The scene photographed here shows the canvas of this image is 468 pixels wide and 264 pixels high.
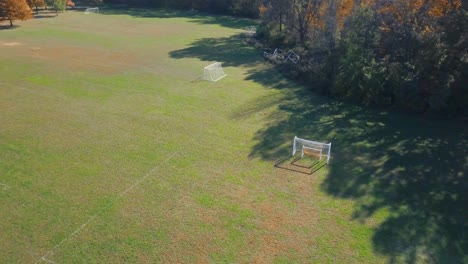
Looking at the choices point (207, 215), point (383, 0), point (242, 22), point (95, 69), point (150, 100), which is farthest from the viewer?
point (242, 22)

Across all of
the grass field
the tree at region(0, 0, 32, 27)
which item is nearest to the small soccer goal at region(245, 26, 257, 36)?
the grass field

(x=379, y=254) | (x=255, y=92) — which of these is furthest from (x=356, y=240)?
(x=255, y=92)

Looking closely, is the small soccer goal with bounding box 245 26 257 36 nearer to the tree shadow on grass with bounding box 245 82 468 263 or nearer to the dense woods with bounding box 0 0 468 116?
the dense woods with bounding box 0 0 468 116

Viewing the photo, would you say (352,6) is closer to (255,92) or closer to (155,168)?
(255,92)

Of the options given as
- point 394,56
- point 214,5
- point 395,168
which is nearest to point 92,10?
point 214,5

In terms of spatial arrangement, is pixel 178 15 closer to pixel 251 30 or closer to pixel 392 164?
pixel 251 30

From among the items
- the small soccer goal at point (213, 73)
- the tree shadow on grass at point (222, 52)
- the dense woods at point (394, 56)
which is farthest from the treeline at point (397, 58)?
the tree shadow on grass at point (222, 52)

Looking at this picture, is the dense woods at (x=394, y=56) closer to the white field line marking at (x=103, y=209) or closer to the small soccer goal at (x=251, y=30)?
the white field line marking at (x=103, y=209)
